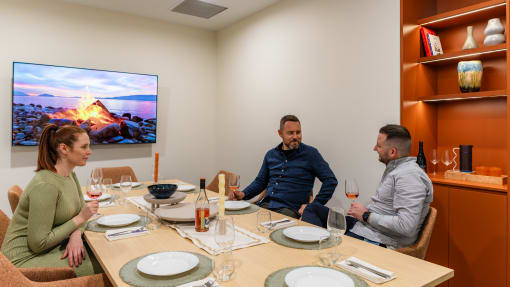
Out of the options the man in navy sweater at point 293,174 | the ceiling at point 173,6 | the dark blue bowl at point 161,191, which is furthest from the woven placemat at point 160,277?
the ceiling at point 173,6

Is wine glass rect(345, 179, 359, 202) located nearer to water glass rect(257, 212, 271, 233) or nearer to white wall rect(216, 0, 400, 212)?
water glass rect(257, 212, 271, 233)

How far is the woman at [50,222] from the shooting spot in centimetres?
161

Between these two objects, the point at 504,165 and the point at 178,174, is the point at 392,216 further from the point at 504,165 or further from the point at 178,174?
the point at 178,174

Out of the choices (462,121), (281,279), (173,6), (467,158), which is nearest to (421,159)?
(467,158)

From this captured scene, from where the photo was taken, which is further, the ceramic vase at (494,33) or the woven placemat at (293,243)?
the ceramic vase at (494,33)

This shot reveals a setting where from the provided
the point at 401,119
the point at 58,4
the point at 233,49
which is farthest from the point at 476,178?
the point at 58,4

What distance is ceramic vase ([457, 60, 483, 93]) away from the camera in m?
2.46

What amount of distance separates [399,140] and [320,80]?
150cm

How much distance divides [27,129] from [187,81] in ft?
6.80

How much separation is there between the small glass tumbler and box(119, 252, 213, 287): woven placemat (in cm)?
3

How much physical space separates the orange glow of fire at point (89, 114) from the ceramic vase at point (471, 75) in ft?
12.2

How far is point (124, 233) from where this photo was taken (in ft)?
5.53

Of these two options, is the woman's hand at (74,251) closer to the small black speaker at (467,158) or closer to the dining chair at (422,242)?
the dining chair at (422,242)

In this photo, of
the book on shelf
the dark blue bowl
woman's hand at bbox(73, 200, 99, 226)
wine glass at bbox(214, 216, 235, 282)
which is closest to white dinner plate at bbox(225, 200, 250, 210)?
the dark blue bowl
